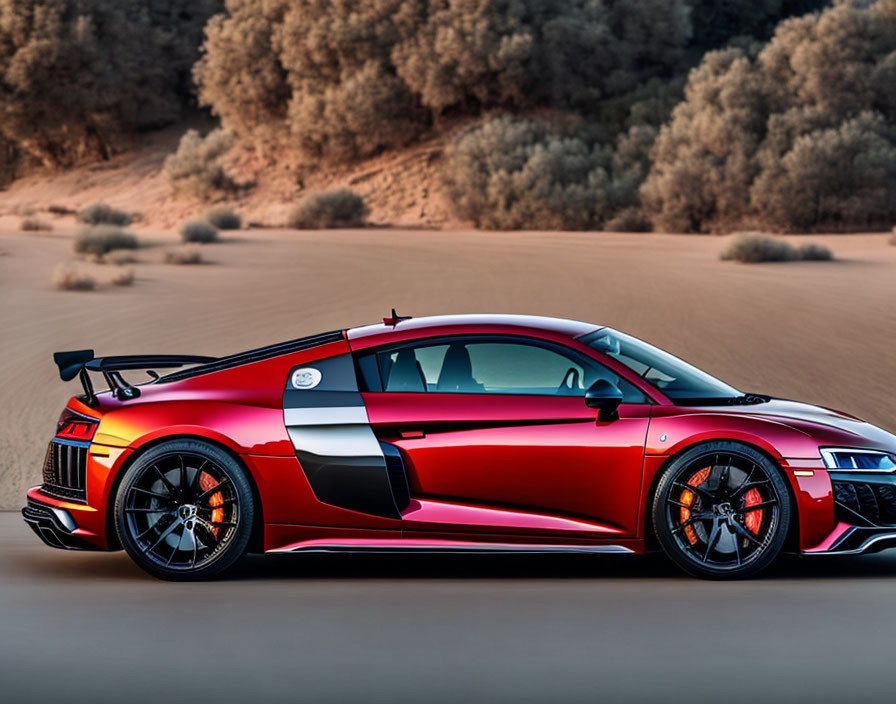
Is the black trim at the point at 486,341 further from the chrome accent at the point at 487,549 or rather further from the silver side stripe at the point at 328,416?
the chrome accent at the point at 487,549

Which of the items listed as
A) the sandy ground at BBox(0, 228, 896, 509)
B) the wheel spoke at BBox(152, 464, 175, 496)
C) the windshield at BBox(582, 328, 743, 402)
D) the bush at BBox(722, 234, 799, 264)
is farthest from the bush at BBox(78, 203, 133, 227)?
the wheel spoke at BBox(152, 464, 175, 496)

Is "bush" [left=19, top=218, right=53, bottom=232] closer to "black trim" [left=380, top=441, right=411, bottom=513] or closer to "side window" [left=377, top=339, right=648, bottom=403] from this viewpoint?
"side window" [left=377, top=339, right=648, bottom=403]

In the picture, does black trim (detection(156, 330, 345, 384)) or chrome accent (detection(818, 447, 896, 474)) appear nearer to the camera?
chrome accent (detection(818, 447, 896, 474))

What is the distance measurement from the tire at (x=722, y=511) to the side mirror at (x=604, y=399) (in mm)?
402

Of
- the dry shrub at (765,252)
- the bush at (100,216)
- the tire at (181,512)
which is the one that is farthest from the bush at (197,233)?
the tire at (181,512)

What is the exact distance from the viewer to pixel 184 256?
107 feet

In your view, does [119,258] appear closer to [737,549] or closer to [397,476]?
[397,476]

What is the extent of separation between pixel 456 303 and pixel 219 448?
717 inches

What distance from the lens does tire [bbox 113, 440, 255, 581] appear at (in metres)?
8.95

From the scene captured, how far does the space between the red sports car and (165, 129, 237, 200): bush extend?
158 feet

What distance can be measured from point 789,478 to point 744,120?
3968 cm

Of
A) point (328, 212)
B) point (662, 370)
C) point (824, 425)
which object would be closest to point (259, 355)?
point (662, 370)

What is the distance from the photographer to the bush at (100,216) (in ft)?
160

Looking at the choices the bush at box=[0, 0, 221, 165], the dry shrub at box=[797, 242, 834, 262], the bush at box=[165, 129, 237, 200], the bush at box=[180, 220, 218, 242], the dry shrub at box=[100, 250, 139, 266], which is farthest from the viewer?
the bush at box=[0, 0, 221, 165]
